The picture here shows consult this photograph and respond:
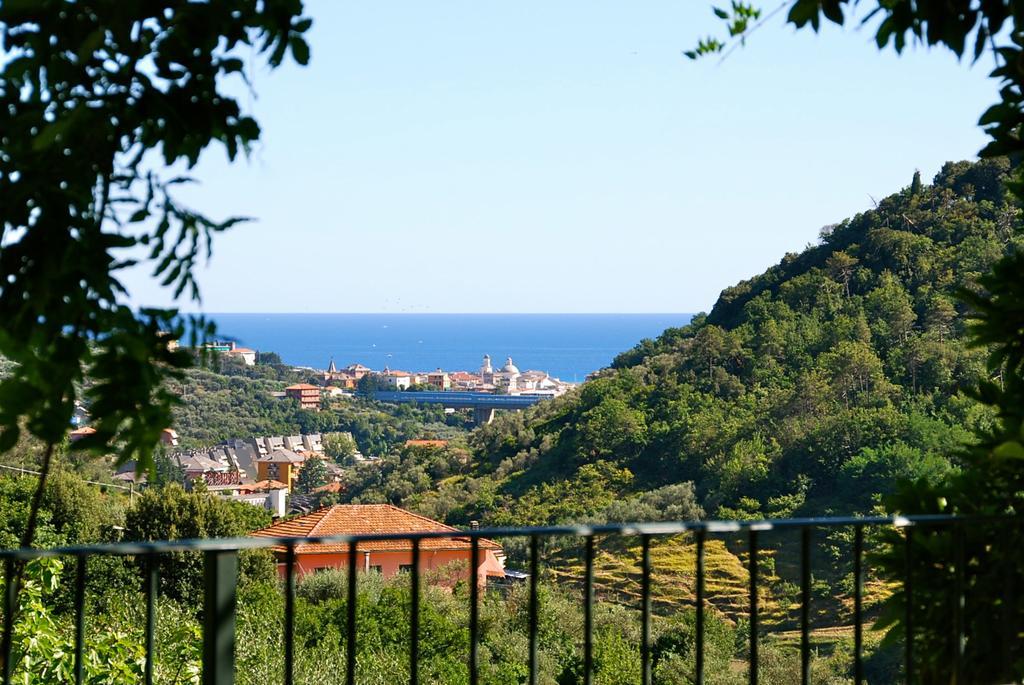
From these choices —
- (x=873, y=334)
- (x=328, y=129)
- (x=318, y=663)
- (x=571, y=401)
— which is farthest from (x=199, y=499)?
(x=328, y=129)

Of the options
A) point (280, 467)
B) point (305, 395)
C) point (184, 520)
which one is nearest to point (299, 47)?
point (184, 520)

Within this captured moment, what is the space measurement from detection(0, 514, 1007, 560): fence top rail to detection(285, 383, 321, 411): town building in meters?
82.7

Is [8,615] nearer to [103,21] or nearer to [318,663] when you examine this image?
[103,21]

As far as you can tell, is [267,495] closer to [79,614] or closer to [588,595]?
[79,614]

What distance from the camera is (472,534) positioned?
1.80 m

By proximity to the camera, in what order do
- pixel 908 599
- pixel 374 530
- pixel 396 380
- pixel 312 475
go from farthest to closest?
pixel 396 380
pixel 312 475
pixel 374 530
pixel 908 599

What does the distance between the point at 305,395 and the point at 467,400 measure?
14982mm

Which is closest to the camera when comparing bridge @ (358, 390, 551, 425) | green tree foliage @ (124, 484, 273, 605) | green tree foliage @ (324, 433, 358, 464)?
green tree foliage @ (124, 484, 273, 605)

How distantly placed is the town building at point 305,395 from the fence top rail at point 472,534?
82.7 metres

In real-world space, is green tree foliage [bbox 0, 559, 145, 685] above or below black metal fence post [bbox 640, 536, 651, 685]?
below

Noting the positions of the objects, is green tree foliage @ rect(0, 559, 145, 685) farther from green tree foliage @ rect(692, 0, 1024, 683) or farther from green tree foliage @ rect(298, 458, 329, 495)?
green tree foliage @ rect(298, 458, 329, 495)

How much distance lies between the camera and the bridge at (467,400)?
303ft

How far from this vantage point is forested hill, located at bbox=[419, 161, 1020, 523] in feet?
110

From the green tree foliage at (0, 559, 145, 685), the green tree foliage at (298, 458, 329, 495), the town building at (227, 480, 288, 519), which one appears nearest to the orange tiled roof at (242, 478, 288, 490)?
the town building at (227, 480, 288, 519)
